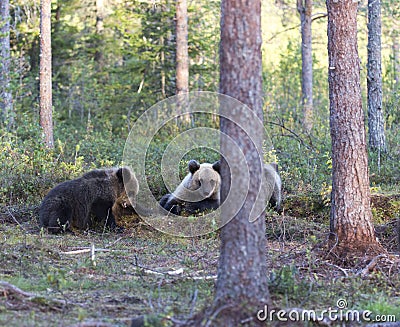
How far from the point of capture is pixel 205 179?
42.4ft

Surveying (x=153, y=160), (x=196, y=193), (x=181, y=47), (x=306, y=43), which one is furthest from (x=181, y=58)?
(x=196, y=193)

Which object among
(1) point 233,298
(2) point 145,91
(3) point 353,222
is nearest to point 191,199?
(3) point 353,222

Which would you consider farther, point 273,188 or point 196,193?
point 196,193

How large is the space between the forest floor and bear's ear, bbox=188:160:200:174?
1759mm

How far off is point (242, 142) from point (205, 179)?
7.34m

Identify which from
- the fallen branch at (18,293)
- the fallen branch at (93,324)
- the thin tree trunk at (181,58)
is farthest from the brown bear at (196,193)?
the thin tree trunk at (181,58)

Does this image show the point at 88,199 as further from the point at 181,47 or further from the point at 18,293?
the point at 181,47

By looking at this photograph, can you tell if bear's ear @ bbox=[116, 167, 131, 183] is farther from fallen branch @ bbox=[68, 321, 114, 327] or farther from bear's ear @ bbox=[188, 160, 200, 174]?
fallen branch @ bbox=[68, 321, 114, 327]

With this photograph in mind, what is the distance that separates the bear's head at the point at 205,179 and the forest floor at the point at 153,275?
5.35 feet

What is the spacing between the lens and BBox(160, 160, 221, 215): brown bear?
1259cm

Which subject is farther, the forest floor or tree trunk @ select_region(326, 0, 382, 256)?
tree trunk @ select_region(326, 0, 382, 256)

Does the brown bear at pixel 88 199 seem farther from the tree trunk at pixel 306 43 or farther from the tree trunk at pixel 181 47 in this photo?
the tree trunk at pixel 306 43

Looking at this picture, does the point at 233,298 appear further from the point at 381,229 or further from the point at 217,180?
the point at 217,180

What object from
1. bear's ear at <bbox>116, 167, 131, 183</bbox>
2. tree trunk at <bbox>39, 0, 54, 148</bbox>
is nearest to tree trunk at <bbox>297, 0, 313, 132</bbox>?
tree trunk at <bbox>39, 0, 54, 148</bbox>
